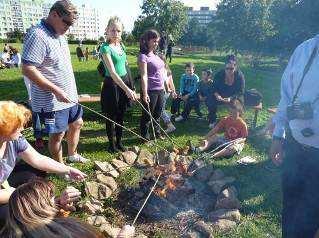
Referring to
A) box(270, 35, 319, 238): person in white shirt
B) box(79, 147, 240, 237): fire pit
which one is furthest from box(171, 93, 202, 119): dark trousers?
box(270, 35, 319, 238): person in white shirt

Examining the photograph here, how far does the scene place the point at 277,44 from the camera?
2817 cm

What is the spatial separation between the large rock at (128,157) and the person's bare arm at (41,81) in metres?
1.61

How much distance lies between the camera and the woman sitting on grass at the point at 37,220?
1.85 meters

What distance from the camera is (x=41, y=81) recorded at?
4164mm

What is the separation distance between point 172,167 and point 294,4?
78.5 ft

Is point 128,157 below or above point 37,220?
below

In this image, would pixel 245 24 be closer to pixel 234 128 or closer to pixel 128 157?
pixel 234 128

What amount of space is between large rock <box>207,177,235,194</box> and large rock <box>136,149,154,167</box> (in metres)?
1.03

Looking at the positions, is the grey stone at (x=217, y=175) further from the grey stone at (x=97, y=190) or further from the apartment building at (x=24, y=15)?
the apartment building at (x=24, y=15)

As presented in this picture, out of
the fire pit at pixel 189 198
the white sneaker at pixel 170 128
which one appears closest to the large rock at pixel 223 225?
the fire pit at pixel 189 198

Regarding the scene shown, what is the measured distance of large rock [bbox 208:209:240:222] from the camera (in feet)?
13.4

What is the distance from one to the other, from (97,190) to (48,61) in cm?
165

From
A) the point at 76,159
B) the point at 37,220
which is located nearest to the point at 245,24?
the point at 76,159

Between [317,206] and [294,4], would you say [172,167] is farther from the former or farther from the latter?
[294,4]
